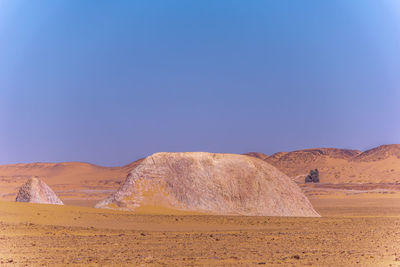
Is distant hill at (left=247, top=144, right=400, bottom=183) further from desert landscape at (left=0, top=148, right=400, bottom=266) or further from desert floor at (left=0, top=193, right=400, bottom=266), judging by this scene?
desert floor at (left=0, top=193, right=400, bottom=266)

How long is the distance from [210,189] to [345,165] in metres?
53.0

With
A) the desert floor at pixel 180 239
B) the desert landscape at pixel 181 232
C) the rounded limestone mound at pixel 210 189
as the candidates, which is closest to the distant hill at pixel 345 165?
the rounded limestone mound at pixel 210 189

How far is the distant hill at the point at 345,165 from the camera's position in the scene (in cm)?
6119

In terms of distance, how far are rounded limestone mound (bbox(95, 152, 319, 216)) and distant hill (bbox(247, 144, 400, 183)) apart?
3874 cm

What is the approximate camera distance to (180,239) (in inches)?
493

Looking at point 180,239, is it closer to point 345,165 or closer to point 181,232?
point 181,232

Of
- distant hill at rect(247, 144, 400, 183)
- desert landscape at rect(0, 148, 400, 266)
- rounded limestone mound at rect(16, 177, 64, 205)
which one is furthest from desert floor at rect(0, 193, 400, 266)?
distant hill at rect(247, 144, 400, 183)

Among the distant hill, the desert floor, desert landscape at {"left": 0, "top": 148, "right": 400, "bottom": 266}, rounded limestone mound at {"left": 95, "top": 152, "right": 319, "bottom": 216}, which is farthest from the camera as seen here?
the distant hill

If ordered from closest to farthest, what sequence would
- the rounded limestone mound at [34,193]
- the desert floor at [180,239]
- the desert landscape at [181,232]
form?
the desert floor at [180,239]
the desert landscape at [181,232]
the rounded limestone mound at [34,193]

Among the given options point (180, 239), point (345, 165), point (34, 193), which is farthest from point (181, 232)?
point (345, 165)

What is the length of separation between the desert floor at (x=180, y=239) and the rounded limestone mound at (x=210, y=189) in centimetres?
115

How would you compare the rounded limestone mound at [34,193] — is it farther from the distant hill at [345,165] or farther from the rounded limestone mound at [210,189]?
the distant hill at [345,165]

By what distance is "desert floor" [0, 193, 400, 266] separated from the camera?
9016 millimetres

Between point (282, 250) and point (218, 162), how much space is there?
11833 mm
